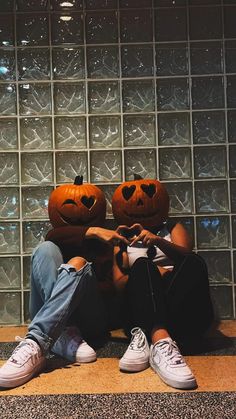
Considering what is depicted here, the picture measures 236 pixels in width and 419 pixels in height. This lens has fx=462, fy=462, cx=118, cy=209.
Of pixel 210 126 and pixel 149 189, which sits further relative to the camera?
pixel 210 126

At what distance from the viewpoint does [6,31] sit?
7.84 feet

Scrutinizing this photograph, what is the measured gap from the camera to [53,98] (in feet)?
7.86

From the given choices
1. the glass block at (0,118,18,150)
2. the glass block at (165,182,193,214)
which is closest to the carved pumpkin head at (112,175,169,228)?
the glass block at (165,182,193,214)

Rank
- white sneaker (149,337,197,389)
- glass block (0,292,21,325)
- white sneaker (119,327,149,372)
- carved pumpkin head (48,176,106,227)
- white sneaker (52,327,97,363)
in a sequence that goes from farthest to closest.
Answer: glass block (0,292,21,325) < carved pumpkin head (48,176,106,227) < white sneaker (52,327,97,363) < white sneaker (119,327,149,372) < white sneaker (149,337,197,389)

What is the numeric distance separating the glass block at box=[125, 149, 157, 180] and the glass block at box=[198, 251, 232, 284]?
1.68ft

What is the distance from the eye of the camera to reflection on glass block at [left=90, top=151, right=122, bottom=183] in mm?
2406

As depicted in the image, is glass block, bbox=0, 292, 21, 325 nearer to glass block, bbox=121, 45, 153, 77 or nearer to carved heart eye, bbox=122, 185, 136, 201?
carved heart eye, bbox=122, 185, 136, 201

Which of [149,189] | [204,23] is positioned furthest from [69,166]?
[204,23]

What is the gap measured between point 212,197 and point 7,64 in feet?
4.16

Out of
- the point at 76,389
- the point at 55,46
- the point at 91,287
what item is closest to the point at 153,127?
the point at 55,46

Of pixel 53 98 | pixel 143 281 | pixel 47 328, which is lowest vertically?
pixel 47 328

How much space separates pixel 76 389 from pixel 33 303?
550 millimetres

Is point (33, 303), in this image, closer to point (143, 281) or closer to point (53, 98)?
point (143, 281)

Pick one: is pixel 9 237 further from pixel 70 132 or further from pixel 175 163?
pixel 175 163
